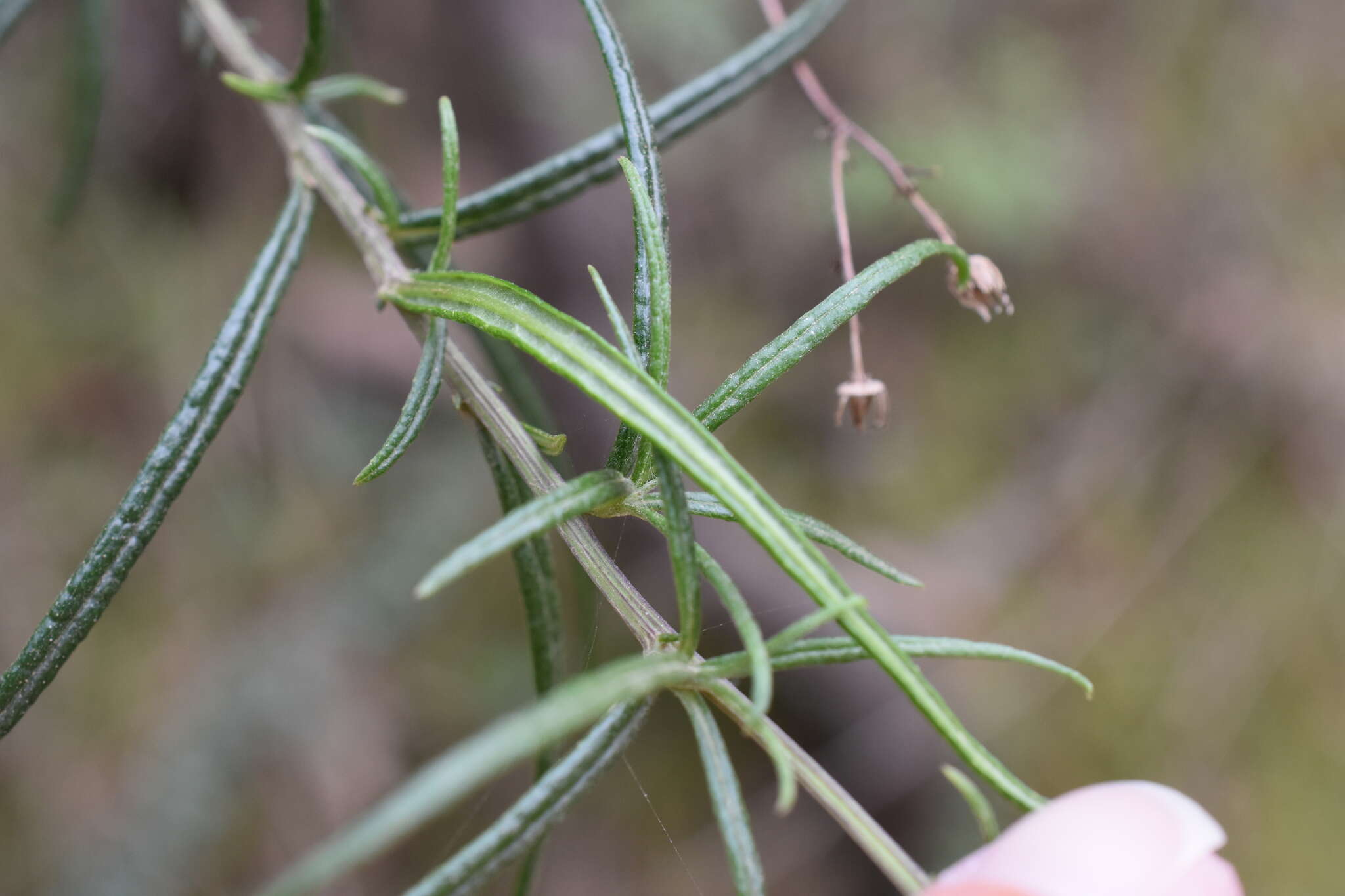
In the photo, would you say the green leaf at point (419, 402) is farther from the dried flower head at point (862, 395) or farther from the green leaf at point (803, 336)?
the dried flower head at point (862, 395)

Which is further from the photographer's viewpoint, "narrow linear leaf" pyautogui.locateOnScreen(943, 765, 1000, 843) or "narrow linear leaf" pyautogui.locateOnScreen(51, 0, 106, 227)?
"narrow linear leaf" pyautogui.locateOnScreen(51, 0, 106, 227)

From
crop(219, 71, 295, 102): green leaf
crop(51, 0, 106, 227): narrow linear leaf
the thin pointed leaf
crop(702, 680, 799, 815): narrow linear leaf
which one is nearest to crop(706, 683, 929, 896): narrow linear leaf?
crop(702, 680, 799, 815): narrow linear leaf

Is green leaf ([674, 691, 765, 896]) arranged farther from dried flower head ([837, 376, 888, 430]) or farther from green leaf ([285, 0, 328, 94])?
green leaf ([285, 0, 328, 94])

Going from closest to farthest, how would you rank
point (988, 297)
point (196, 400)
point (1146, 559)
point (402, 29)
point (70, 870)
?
point (196, 400) < point (988, 297) < point (70, 870) < point (402, 29) < point (1146, 559)

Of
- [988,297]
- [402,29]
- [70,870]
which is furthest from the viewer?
[402,29]

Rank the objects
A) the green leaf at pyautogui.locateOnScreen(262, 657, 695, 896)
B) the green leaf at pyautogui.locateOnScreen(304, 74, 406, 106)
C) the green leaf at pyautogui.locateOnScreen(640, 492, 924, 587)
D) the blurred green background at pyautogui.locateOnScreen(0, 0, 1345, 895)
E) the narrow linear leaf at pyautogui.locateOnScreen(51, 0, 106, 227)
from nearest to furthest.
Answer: the green leaf at pyautogui.locateOnScreen(262, 657, 695, 896) → the green leaf at pyautogui.locateOnScreen(640, 492, 924, 587) → the green leaf at pyautogui.locateOnScreen(304, 74, 406, 106) → the narrow linear leaf at pyautogui.locateOnScreen(51, 0, 106, 227) → the blurred green background at pyautogui.locateOnScreen(0, 0, 1345, 895)

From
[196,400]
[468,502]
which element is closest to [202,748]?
[468,502]

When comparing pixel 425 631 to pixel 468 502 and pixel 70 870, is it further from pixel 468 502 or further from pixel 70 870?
pixel 70 870
